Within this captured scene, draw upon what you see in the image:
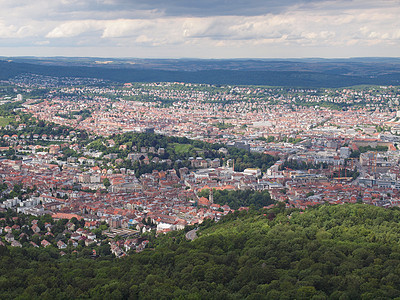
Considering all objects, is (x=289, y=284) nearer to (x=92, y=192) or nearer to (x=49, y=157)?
(x=92, y=192)

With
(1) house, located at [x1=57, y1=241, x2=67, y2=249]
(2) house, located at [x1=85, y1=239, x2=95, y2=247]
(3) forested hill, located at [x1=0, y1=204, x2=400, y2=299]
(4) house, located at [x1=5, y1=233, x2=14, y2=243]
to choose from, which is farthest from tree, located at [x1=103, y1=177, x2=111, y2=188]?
(3) forested hill, located at [x1=0, y1=204, x2=400, y2=299]

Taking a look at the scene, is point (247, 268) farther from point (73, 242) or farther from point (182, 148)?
point (182, 148)

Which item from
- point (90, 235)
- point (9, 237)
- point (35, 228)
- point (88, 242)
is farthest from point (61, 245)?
point (35, 228)

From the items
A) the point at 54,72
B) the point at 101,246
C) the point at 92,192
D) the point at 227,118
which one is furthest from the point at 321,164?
the point at 54,72

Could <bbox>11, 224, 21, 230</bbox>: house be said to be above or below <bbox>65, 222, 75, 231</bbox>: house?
above

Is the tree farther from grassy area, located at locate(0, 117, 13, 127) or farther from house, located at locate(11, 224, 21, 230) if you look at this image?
grassy area, located at locate(0, 117, 13, 127)

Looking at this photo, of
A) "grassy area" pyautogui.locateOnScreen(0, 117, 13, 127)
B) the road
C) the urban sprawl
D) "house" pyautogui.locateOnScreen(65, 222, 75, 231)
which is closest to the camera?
the road

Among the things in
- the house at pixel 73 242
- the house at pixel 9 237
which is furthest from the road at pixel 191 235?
the house at pixel 9 237

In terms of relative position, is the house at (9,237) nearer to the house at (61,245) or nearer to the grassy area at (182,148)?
the house at (61,245)
